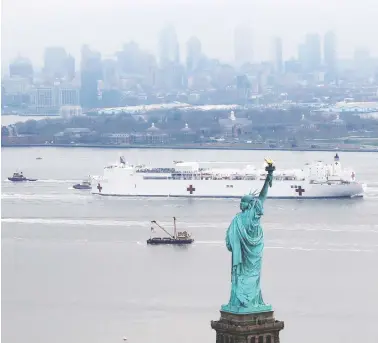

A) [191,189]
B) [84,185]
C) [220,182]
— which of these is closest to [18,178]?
[84,185]

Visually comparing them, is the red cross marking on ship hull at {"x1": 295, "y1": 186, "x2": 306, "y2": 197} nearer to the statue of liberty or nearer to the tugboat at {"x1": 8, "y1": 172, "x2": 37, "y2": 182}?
the tugboat at {"x1": 8, "y1": 172, "x2": 37, "y2": 182}

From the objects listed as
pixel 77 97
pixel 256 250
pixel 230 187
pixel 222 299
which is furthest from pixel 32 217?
pixel 77 97

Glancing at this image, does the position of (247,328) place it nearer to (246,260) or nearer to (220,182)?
Result: (246,260)

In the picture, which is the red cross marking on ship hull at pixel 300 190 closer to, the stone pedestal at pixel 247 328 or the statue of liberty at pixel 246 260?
the statue of liberty at pixel 246 260

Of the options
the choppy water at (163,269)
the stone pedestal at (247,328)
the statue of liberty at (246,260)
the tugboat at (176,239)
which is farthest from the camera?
the tugboat at (176,239)

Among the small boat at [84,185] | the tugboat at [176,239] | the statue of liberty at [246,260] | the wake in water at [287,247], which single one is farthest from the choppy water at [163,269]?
the statue of liberty at [246,260]

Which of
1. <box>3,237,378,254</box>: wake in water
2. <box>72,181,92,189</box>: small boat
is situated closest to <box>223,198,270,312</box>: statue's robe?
<box>3,237,378,254</box>: wake in water
